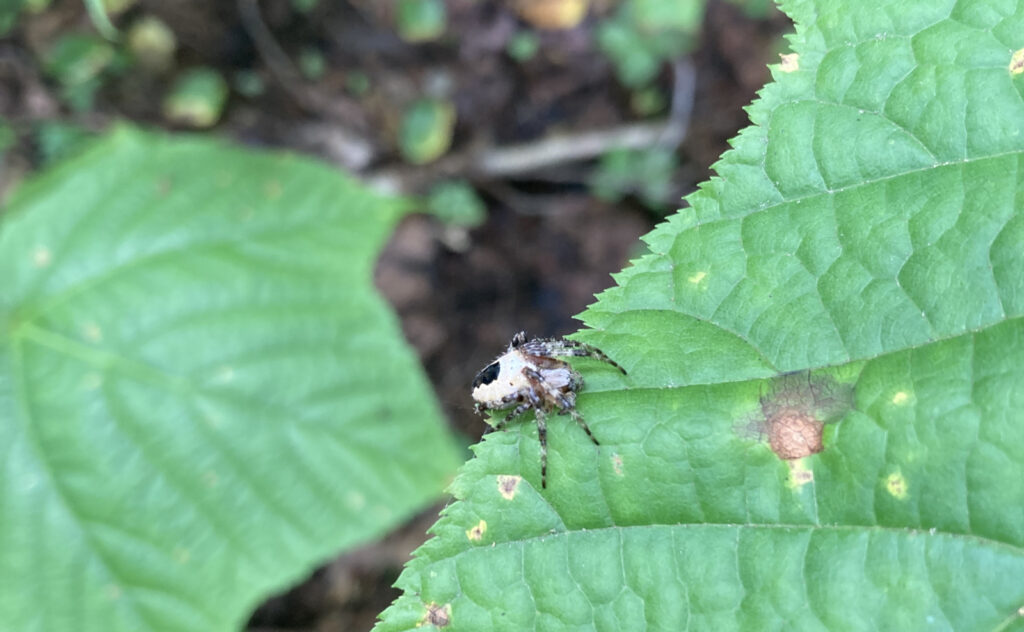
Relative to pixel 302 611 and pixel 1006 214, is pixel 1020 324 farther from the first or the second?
pixel 302 611

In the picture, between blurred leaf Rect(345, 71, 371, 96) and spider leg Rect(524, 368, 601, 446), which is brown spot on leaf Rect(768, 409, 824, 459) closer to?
spider leg Rect(524, 368, 601, 446)

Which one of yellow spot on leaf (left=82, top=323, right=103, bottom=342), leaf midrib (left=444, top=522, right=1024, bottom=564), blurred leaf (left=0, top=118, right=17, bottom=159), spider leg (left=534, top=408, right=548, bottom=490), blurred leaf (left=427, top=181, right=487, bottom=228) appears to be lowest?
leaf midrib (left=444, top=522, right=1024, bottom=564)

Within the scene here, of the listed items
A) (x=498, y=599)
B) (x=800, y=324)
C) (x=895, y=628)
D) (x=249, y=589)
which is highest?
(x=249, y=589)

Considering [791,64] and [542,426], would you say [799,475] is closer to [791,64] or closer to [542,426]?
[542,426]

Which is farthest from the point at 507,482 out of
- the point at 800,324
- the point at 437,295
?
the point at 437,295

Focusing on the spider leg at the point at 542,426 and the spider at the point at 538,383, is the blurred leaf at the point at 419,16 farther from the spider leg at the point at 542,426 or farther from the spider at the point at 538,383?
the spider leg at the point at 542,426

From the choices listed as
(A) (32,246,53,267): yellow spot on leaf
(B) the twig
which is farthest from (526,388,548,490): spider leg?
(B) the twig
